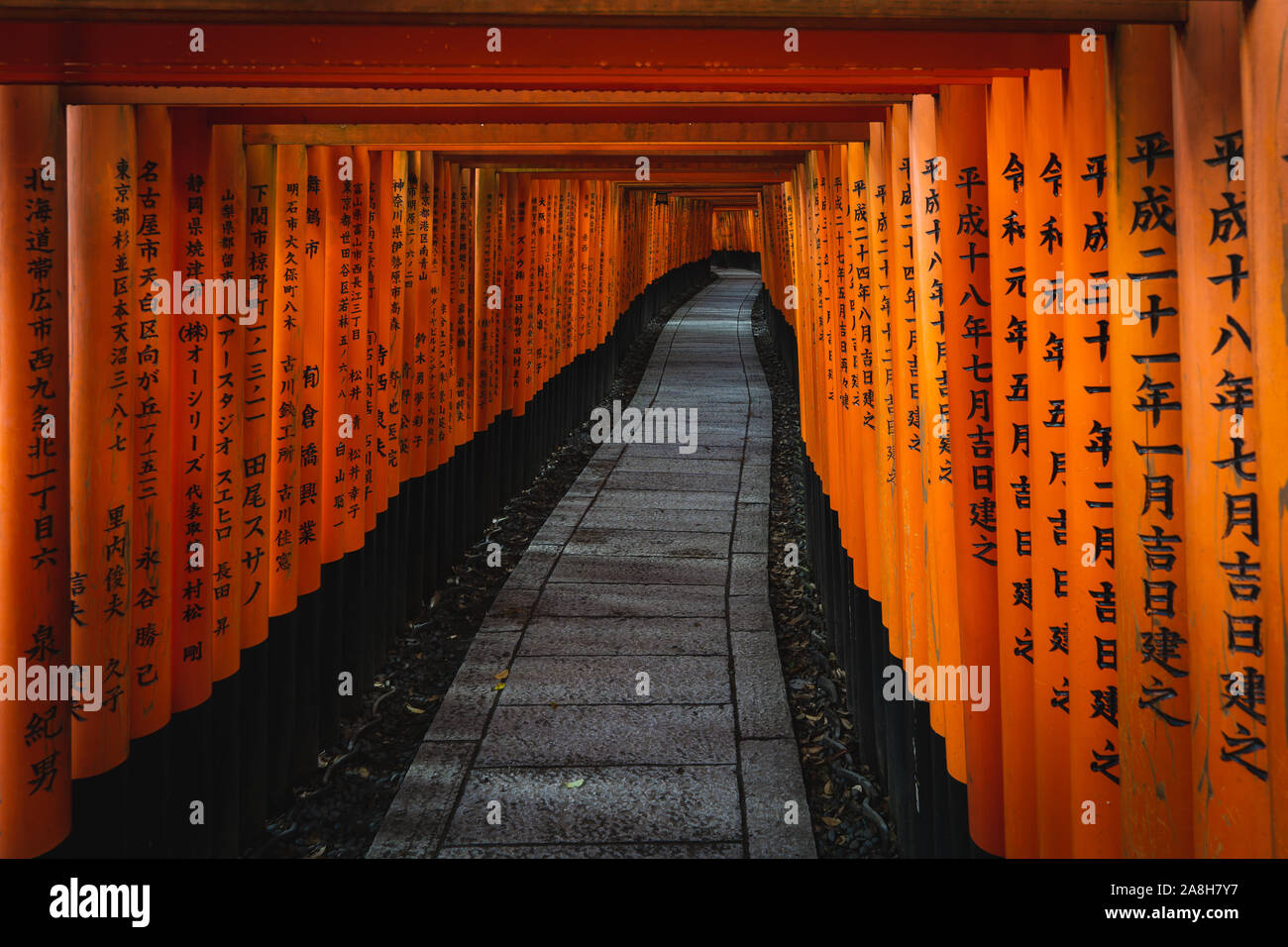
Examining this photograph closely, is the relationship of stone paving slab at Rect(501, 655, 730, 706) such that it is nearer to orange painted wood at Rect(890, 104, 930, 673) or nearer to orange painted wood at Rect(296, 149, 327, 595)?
orange painted wood at Rect(296, 149, 327, 595)

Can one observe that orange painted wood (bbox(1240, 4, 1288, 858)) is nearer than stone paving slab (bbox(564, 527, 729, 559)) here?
Yes

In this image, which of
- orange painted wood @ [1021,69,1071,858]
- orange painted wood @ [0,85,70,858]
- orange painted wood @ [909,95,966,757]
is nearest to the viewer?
orange painted wood @ [1021,69,1071,858]

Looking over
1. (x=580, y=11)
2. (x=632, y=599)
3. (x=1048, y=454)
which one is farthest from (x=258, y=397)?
(x=632, y=599)

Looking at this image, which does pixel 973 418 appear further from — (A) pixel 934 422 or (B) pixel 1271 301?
(B) pixel 1271 301

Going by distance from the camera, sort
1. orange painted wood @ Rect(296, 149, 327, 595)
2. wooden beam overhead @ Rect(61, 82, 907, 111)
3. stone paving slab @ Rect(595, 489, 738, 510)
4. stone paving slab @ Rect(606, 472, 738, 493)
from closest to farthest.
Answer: wooden beam overhead @ Rect(61, 82, 907, 111)
orange painted wood @ Rect(296, 149, 327, 595)
stone paving slab @ Rect(595, 489, 738, 510)
stone paving slab @ Rect(606, 472, 738, 493)

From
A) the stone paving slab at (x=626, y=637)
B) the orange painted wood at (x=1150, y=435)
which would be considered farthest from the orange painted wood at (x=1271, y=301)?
the stone paving slab at (x=626, y=637)

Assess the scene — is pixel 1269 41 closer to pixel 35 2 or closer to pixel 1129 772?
pixel 1129 772

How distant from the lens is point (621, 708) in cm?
582

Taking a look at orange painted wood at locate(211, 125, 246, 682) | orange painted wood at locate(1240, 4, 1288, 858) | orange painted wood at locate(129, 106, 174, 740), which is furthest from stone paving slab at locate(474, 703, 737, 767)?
orange painted wood at locate(1240, 4, 1288, 858)

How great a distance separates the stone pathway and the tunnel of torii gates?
0.63m

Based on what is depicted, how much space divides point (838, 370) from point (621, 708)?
214 cm

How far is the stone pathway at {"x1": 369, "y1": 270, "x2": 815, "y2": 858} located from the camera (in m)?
4.59

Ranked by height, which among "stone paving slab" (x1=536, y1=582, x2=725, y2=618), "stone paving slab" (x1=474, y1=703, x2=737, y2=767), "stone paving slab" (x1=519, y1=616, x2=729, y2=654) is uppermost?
"stone paving slab" (x1=536, y1=582, x2=725, y2=618)

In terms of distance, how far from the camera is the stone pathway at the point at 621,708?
4.59 m
